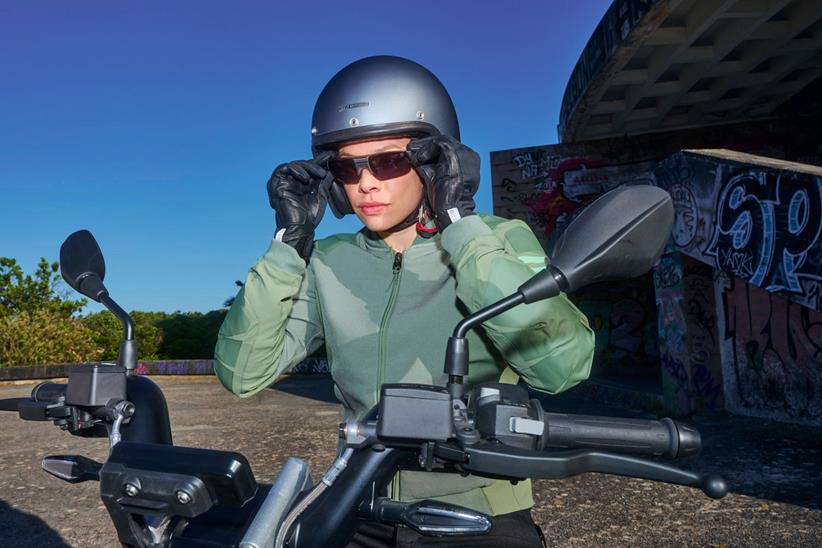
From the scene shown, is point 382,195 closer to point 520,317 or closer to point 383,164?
point 383,164

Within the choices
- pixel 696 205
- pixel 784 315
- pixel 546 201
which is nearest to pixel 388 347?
pixel 784 315

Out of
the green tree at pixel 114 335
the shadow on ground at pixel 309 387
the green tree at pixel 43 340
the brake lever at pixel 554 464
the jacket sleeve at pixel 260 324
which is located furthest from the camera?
the green tree at pixel 114 335

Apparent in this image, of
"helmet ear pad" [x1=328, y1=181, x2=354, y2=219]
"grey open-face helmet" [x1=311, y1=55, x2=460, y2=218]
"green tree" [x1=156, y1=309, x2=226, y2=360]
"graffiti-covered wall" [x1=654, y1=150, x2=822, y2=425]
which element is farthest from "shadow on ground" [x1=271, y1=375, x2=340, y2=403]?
"grey open-face helmet" [x1=311, y1=55, x2=460, y2=218]

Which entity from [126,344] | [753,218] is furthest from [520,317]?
[753,218]

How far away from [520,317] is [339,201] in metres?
1.07

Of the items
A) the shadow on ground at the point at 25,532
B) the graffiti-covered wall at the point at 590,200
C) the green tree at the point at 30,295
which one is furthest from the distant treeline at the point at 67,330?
the shadow on ground at the point at 25,532

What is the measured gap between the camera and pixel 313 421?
10.0 m

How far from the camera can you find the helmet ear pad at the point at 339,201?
7.81 ft

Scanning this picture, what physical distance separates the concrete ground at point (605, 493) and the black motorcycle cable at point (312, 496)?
13.0ft

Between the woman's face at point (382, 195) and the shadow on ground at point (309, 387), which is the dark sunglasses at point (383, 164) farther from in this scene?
the shadow on ground at point (309, 387)

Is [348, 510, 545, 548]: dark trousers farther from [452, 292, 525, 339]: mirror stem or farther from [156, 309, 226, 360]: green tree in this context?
[156, 309, 226, 360]: green tree

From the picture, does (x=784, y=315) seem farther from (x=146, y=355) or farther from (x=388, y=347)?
(x=146, y=355)

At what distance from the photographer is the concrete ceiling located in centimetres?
1095

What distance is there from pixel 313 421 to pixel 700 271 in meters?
6.11
